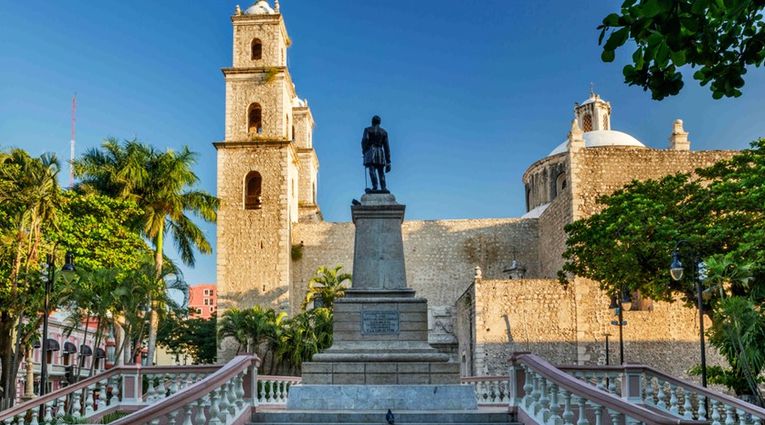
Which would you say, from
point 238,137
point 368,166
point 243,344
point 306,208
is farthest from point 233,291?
point 368,166

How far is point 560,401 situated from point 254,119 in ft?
117

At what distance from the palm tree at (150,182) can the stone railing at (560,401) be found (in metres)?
25.1

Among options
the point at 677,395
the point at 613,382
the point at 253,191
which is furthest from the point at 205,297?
the point at 677,395

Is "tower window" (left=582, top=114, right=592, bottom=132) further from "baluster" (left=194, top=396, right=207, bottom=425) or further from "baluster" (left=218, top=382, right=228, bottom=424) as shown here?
"baluster" (left=194, top=396, right=207, bottom=425)

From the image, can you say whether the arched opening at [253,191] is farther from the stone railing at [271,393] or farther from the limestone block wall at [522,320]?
the stone railing at [271,393]

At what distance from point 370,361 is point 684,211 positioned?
47.1ft

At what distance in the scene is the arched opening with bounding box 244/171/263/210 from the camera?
141 ft

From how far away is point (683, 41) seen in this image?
17.9 feet

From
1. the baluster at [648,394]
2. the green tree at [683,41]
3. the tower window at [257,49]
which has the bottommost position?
the baluster at [648,394]

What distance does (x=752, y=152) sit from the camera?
23.5 metres

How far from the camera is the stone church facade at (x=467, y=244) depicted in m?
32.4

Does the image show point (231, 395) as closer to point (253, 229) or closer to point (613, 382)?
point (613, 382)

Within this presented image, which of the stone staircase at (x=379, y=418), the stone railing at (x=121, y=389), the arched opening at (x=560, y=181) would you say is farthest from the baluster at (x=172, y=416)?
the arched opening at (x=560, y=181)

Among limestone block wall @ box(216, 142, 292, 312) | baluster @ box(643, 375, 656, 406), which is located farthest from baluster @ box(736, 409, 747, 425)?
limestone block wall @ box(216, 142, 292, 312)
